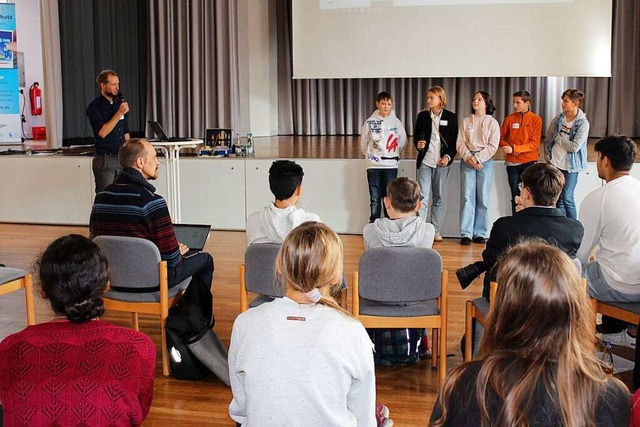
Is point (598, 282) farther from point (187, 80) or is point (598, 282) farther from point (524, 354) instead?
point (187, 80)

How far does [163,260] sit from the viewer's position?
3.69m

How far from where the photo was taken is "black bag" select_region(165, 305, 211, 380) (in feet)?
11.7

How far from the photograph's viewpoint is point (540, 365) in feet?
4.98

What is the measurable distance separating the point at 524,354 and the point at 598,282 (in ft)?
7.00

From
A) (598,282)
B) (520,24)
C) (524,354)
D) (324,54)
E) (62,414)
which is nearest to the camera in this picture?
(524,354)

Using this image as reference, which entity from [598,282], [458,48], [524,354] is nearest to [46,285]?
[524,354]

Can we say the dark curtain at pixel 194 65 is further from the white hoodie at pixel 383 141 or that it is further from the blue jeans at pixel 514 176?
the blue jeans at pixel 514 176

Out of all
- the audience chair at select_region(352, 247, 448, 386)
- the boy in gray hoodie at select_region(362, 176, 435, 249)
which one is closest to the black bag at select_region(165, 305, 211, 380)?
the audience chair at select_region(352, 247, 448, 386)

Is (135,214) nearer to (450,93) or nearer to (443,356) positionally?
(443,356)

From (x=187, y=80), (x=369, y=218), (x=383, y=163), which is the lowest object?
(x=369, y=218)

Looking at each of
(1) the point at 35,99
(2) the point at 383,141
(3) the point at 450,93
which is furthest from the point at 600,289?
(1) the point at 35,99

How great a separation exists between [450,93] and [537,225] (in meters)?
9.10

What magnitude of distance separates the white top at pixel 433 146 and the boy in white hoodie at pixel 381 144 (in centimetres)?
23

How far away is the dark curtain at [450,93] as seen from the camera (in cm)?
1119
